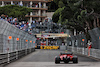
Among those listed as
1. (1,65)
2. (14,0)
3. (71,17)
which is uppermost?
(14,0)

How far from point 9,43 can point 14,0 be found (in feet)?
340

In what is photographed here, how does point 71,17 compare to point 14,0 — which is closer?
point 71,17

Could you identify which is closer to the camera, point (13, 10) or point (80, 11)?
point (80, 11)

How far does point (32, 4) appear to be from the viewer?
124312mm

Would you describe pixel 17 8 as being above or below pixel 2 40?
above

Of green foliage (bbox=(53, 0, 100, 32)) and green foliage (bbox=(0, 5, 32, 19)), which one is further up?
green foliage (bbox=(0, 5, 32, 19))

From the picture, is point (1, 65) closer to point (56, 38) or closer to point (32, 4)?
point (56, 38)

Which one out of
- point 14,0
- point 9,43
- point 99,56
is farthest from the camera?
point 14,0

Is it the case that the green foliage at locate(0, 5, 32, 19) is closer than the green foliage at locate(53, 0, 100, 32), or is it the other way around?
the green foliage at locate(53, 0, 100, 32)

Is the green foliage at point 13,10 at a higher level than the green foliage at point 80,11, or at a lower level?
higher

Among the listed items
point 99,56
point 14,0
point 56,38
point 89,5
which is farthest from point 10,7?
point 99,56

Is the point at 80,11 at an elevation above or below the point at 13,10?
below

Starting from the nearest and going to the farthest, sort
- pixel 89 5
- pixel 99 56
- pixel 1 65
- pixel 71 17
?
Answer: pixel 1 65 < pixel 99 56 < pixel 89 5 < pixel 71 17

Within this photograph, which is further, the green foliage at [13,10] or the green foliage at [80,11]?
the green foliage at [13,10]
